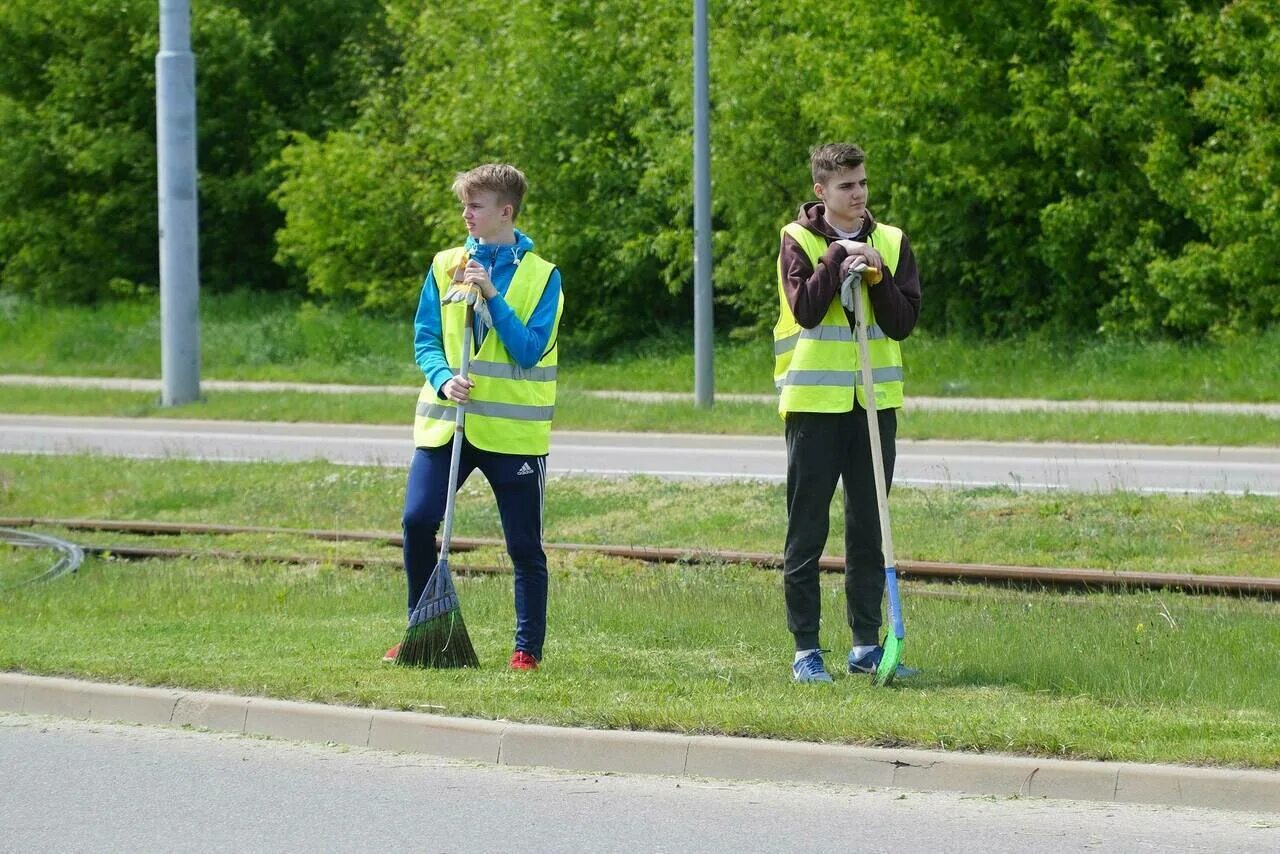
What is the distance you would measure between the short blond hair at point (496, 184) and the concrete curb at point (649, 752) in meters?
2.06

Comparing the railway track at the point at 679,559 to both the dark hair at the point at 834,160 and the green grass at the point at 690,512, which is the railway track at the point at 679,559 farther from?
the dark hair at the point at 834,160

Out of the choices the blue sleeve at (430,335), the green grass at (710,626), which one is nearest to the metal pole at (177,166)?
the green grass at (710,626)

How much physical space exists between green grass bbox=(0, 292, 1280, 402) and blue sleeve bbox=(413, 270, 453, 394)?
14627 millimetres

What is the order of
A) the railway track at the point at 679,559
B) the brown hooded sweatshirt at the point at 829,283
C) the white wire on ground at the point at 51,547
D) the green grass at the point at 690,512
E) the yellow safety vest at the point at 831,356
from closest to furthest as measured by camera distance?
1. the brown hooded sweatshirt at the point at 829,283
2. the yellow safety vest at the point at 831,356
3. the railway track at the point at 679,559
4. the white wire on ground at the point at 51,547
5. the green grass at the point at 690,512

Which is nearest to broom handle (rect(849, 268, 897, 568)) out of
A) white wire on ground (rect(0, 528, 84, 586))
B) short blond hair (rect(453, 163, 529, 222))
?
short blond hair (rect(453, 163, 529, 222))

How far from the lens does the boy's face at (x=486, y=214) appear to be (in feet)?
24.0

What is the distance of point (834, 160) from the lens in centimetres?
709

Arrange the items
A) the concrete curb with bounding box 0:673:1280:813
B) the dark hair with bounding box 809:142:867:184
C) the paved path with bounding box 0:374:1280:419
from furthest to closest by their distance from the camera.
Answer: the paved path with bounding box 0:374:1280:419 < the dark hair with bounding box 809:142:867:184 < the concrete curb with bounding box 0:673:1280:813

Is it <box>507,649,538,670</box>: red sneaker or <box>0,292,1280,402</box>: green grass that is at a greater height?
<box>0,292,1280,402</box>: green grass

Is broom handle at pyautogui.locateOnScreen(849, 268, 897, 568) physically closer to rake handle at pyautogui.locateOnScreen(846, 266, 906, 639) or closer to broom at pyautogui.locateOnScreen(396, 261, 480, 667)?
rake handle at pyautogui.locateOnScreen(846, 266, 906, 639)

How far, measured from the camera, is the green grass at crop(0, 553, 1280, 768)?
6.36 metres

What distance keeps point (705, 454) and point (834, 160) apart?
1001cm

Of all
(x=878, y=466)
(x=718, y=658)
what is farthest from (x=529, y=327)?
(x=718, y=658)

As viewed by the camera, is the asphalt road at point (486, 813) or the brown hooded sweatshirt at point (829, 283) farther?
the brown hooded sweatshirt at point (829, 283)
